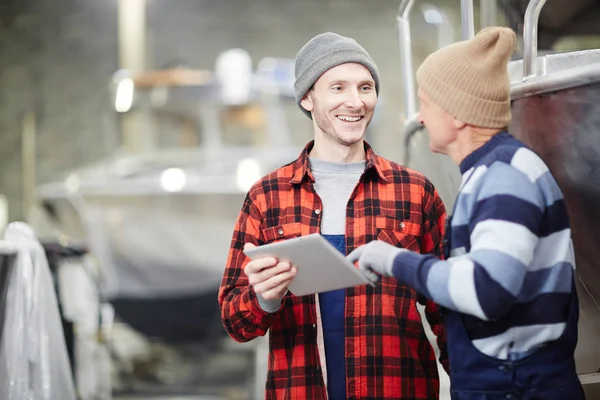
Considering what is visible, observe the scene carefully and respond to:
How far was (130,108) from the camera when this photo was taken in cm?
700

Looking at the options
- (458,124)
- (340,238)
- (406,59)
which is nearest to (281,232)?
(340,238)

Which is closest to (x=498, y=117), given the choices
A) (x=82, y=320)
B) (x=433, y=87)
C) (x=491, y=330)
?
(x=433, y=87)

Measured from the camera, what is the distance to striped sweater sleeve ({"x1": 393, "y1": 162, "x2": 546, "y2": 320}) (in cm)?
128

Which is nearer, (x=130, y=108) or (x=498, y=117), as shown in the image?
(x=498, y=117)

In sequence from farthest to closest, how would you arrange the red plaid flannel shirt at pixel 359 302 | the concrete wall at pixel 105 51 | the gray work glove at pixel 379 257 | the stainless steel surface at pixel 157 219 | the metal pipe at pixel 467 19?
the concrete wall at pixel 105 51, the stainless steel surface at pixel 157 219, the metal pipe at pixel 467 19, the red plaid flannel shirt at pixel 359 302, the gray work glove at pixel 379 257

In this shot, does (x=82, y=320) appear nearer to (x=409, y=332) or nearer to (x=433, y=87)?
(x=409, y=332)

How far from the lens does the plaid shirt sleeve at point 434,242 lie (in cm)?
179

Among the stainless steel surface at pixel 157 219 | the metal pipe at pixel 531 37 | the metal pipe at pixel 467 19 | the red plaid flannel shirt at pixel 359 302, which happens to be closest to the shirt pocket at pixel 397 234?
the red plaid flannel shirt at pixel 359 302

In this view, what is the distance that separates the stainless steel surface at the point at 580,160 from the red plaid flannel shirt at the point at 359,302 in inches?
13.0

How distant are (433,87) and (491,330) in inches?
15.9

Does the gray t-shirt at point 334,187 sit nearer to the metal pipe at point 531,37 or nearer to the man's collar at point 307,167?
the man's collar at point 307,167

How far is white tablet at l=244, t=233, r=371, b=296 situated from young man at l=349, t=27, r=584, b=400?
0.18 feet

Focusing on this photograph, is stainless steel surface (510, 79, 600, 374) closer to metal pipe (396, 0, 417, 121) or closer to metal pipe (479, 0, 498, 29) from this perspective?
metal pipe (396, 0, 417, 121)

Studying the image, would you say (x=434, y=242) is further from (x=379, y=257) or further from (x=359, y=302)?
(x=379, y=257)
